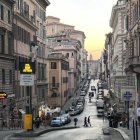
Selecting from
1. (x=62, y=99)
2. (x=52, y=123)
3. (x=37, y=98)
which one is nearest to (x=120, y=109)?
(x=37, y=98)

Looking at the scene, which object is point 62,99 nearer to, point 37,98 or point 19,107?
point 37,98

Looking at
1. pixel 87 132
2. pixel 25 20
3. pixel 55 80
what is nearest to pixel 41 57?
pixel 25 20

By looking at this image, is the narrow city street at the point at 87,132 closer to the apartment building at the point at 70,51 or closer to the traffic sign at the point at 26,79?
the traffic sign at the point at 26,79

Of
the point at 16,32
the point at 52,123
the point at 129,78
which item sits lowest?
the point at 52,123

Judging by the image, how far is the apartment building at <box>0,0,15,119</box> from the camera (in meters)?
53.5

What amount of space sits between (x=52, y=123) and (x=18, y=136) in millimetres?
29470

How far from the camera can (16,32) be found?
201 feet

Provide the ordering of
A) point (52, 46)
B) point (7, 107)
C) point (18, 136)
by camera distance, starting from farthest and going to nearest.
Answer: point (52, 46) → point (7, 107) → point (18, 136)

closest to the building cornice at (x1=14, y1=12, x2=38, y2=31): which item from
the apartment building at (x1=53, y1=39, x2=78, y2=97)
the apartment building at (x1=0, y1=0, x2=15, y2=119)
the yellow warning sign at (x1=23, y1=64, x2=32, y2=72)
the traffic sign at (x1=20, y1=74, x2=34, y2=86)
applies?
the apartment building at (x1=0, y1=0, x2=15, y2=119)

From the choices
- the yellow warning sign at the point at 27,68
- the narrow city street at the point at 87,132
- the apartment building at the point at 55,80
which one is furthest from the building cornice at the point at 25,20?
the apartment building at the point at 55,80

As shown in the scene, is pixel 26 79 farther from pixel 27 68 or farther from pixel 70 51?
pixel 70 51

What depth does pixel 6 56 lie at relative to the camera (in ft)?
180

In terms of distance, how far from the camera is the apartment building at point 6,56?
53.5m

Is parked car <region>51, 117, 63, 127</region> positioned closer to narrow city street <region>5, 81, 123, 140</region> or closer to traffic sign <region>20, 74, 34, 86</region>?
narrow city street <region>5, 81, 123, 140</region>
